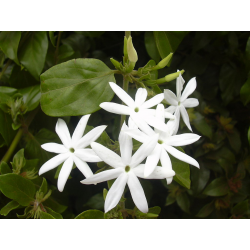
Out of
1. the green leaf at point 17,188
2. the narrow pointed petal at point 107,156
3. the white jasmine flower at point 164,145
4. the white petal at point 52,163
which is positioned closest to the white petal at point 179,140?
the white jasmine flower at point 164,145

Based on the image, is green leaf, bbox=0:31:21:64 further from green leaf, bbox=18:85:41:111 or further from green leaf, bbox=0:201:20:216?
green leaf, bbox=0:201:20:216

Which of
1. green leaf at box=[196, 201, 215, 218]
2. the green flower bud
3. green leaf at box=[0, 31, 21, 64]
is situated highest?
green leaf at box=[0, 31, 21, 64]

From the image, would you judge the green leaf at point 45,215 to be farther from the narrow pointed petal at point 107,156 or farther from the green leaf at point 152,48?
the green leaf at point 152,48

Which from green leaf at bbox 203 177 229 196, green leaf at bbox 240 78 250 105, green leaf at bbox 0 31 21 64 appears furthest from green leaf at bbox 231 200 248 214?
green leaf at bbox 0 31 21 64

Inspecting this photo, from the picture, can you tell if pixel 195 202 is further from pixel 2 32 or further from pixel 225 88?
pixel 2 32

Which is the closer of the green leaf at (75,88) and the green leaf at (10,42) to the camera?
the green leaf at (75,88)

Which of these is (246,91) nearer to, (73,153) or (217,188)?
(217,188)

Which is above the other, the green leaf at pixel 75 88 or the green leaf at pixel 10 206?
the green leaf at pixel 75 88

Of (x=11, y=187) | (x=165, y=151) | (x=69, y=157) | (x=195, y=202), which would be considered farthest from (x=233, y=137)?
(x=11, y=187)
